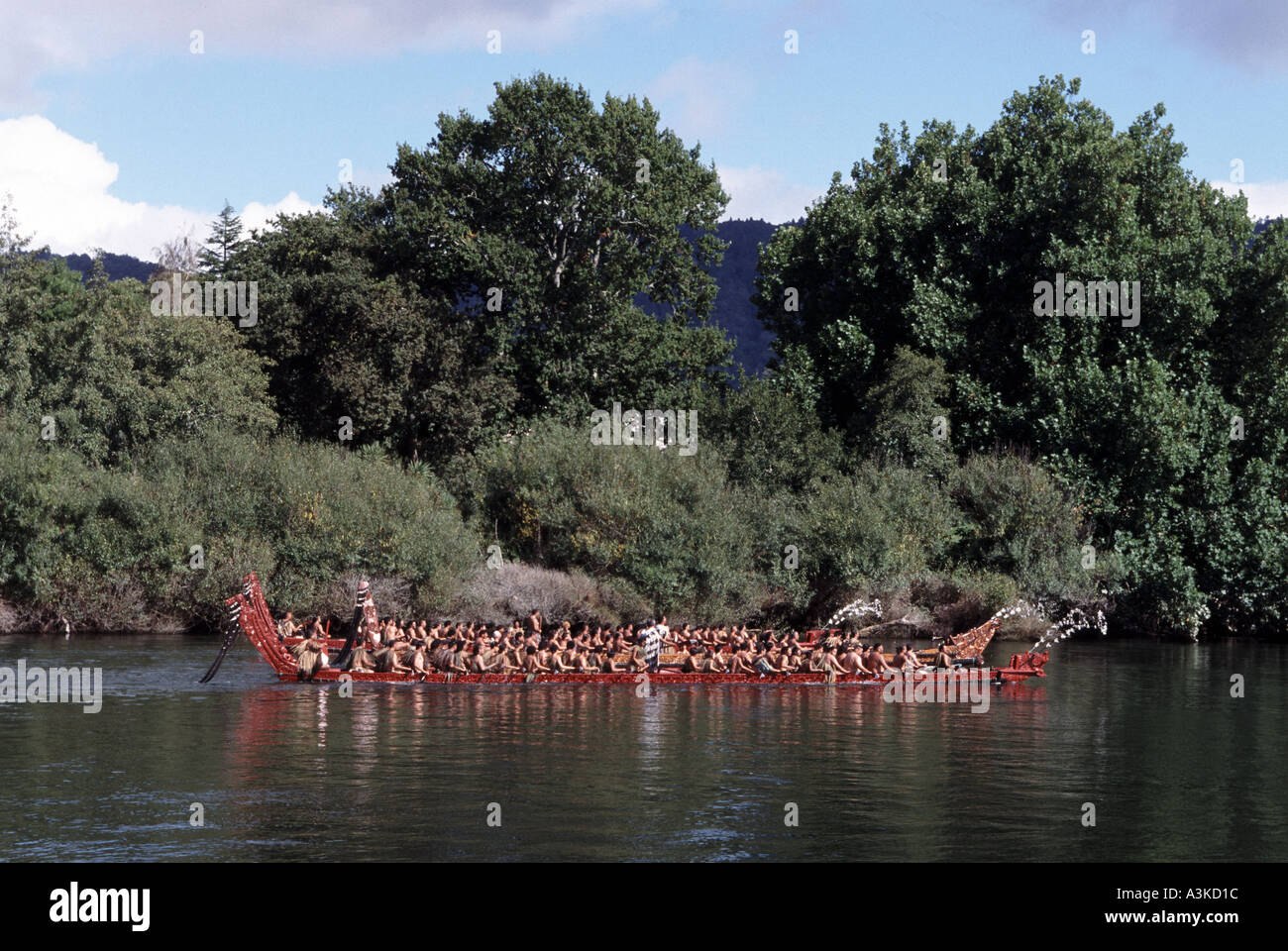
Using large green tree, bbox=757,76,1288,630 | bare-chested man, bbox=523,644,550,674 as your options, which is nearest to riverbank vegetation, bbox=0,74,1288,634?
large green tree, bbox=757,76,1288,630

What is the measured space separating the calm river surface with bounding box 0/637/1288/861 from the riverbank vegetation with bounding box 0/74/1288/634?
14584 mm

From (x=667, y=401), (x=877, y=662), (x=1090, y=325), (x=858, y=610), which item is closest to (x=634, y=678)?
(x=877, y=662)

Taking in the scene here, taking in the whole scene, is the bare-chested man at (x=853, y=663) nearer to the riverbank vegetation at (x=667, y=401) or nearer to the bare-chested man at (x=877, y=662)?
the bare-chested man at (x=877, y=662)

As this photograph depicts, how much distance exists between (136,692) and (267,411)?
26.3m

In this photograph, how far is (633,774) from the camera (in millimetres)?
24906

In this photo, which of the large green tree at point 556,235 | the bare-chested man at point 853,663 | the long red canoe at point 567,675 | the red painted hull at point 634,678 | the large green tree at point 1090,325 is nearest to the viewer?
the long red canoe at point 567,675

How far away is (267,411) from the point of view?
5912cm

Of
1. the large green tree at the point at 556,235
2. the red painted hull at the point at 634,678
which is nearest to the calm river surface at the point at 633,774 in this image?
the red painted hull at the point at 634,678

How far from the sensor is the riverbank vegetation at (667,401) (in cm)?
5203

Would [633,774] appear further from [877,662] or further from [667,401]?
[667,401]

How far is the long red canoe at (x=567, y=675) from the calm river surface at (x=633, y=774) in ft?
1.16

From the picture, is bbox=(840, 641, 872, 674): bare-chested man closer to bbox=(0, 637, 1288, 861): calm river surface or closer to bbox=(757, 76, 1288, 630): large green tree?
bbox=(0, 637, 1288, 861): calm river surface

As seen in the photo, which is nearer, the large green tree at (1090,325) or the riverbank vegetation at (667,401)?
the riverbank vegetation at (667,401)
